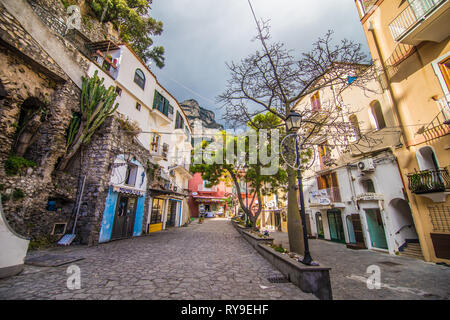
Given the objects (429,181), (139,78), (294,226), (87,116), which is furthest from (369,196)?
(139,78)

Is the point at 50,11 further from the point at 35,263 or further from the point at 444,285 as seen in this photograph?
the point at 444,285

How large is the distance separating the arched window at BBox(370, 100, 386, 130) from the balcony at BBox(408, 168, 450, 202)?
370 centimetres

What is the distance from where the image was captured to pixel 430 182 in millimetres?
7809

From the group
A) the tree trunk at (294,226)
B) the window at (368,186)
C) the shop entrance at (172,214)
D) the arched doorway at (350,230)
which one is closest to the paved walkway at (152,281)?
the tree trunk at (294,226)

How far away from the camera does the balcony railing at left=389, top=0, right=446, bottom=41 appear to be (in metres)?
7.42

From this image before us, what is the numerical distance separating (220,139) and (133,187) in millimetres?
8195

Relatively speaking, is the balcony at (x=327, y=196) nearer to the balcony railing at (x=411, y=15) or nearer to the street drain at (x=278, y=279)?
the balcony railing at (x=411, y=15)

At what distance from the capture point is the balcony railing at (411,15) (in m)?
7.42

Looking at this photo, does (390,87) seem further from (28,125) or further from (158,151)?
(28,125)

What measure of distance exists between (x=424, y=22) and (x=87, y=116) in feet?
52.5

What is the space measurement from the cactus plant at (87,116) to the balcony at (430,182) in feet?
51.4

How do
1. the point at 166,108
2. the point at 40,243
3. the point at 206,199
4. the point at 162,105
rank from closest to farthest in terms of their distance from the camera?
1. the point at 40,243
2. the point at 162,105
3. the point at 166,108
4. the point at 206,199

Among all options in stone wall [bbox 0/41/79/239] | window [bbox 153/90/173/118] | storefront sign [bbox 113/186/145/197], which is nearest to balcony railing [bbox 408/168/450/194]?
storefront sign [bbox 113/186/145/197]
